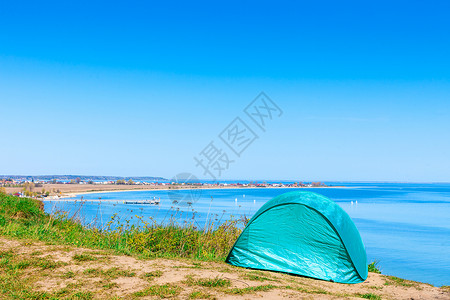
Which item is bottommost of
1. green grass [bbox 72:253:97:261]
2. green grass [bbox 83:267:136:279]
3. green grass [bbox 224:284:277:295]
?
green grass [bbox 224:284:277:295]

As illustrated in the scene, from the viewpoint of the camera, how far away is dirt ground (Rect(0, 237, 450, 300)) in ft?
20.3

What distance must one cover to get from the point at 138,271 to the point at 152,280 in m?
0.63

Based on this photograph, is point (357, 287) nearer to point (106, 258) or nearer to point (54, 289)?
point (106, 258)

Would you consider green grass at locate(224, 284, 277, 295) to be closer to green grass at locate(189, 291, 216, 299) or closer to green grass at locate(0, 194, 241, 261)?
green grass at locate(189, 291, 216, 299)

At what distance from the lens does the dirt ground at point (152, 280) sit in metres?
6.19

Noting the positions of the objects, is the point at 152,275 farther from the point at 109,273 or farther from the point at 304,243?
the point at 304,243

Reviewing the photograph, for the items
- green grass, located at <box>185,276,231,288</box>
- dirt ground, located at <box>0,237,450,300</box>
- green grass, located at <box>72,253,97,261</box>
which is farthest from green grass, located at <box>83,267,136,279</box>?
green grass, located at <box>185,276,231,288</box>

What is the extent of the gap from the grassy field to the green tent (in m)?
0.41

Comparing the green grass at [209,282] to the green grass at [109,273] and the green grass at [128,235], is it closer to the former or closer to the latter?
the green grass at [109,273]

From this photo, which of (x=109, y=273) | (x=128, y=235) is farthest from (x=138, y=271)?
(x=128, y=235)

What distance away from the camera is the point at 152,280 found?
6766 millimetres

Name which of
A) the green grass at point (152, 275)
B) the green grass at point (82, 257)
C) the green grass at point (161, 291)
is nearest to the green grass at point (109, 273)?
the green grass at point (152, 275)

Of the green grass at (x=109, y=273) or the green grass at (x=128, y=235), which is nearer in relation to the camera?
the green grass at (x=109, y=273)

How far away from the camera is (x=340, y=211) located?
10.1 metres
